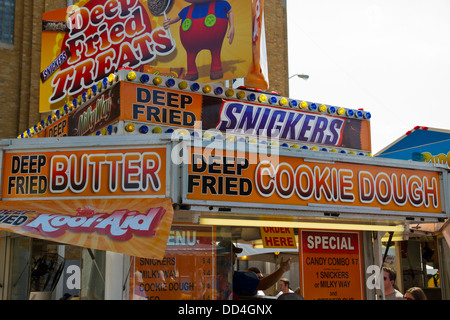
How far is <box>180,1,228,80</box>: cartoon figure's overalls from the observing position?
911cm

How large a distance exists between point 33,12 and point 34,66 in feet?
6.45

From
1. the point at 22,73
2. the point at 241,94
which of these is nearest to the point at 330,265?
the point at 241,94

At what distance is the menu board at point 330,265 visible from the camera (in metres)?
8.46

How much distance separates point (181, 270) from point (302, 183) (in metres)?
2.01

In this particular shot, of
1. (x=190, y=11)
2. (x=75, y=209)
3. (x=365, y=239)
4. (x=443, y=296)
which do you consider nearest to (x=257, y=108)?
(x=190, y=11)

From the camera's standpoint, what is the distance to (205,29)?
924cm

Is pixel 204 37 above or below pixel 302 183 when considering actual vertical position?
above

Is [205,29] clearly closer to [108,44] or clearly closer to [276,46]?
[108,44]

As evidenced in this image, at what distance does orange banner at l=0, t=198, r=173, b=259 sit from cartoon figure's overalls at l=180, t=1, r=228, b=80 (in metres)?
3.42

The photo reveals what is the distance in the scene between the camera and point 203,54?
9.23 metres

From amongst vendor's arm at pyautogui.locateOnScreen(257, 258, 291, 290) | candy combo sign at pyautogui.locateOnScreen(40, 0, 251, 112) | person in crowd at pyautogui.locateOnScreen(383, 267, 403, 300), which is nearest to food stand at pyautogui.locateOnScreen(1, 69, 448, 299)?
A: person in crowd at pyautogui.locateOnScreen(383, 267, 403, 300)

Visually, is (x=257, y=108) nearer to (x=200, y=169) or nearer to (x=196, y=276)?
(x=200, y=169)

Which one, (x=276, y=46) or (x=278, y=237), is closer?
(x=278, y=237)

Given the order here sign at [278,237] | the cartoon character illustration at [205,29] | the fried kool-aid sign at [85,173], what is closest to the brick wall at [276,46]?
the cartoon character illustration at [205,29]
